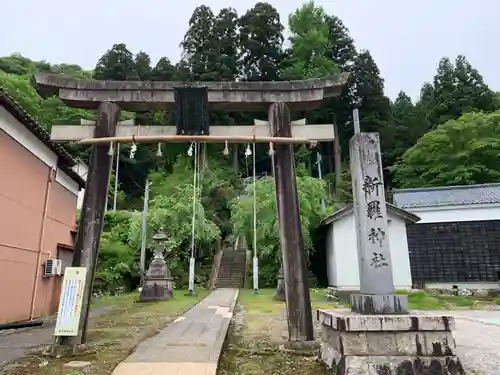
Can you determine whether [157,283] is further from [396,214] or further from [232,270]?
[396,214]

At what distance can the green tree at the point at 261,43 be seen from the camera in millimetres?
36656

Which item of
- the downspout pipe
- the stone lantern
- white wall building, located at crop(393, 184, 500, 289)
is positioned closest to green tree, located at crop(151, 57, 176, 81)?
the stone lantern

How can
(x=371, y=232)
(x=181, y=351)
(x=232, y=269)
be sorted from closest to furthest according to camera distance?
(x=371, y=232) → (x=181, y=351) → (x=232, y=269)

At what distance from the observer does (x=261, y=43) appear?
3775 cm

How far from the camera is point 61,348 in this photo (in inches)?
239

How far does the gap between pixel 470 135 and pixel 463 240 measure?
36.0 feet

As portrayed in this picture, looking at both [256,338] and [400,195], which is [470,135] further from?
[256,338]

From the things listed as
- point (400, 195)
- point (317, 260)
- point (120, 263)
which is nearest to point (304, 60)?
point (400, 195)

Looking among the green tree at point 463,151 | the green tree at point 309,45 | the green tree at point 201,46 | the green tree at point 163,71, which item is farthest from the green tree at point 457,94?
the green tree at point 163,71

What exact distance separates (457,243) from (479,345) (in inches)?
531

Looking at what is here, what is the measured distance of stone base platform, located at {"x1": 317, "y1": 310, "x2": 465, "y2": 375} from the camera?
15.4 ft

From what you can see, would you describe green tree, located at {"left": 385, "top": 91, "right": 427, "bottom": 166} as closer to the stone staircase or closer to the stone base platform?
the stone staircase

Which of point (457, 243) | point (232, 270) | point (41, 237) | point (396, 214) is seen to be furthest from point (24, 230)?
point (457, 243)

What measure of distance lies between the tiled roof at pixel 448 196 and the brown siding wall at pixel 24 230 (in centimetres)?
1721
